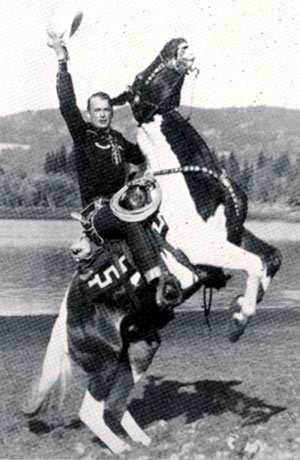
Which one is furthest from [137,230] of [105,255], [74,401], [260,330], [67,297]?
[260,330]

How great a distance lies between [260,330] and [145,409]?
2.16 metres

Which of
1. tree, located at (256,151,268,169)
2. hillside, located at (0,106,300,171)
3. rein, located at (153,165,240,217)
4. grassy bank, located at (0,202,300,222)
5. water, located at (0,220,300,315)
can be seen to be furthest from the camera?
water, located at (0,220,300,315)

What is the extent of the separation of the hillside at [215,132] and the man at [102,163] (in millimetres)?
1246

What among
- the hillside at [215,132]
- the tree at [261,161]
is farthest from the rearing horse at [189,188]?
the tree at [261,161]

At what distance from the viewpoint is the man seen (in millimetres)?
3650

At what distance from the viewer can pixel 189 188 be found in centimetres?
374

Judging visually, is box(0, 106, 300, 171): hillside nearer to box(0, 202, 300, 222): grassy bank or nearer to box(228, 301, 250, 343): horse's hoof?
box(0, 202, 300, 222): grassy bank

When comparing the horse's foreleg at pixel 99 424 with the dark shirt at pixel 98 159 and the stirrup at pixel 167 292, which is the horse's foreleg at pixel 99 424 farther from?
the dark shirt at pixel 98 159

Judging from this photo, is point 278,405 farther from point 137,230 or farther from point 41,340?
point 41,340

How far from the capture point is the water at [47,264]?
269 inches

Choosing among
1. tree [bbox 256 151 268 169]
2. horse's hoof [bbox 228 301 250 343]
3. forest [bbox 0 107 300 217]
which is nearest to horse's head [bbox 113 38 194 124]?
horse's hoof [bbox 228 301 250 343]

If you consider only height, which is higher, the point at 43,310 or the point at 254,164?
the point at 254,164

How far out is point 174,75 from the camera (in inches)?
148

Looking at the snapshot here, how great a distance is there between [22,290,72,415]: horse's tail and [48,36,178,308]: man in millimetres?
495
